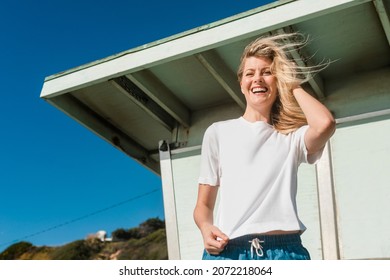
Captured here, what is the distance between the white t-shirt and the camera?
1510 millimetres

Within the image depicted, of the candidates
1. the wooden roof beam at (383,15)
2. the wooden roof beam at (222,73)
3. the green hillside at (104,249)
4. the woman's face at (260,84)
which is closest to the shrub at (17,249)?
the green hillside at (104,249)

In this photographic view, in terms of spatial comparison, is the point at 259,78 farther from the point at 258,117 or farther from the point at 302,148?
the point at 302,148

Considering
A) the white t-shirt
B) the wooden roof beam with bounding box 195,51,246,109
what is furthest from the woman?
the wooden roof beam with bounding box 195,51,246,109

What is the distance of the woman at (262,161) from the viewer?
58.5 inches

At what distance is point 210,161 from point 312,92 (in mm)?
1981

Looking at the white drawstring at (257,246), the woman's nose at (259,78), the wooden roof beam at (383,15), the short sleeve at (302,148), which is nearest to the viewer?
the white drawstring at (257,246)

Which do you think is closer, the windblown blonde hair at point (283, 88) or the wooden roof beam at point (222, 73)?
the windblown blonde hair at point (283, 88)

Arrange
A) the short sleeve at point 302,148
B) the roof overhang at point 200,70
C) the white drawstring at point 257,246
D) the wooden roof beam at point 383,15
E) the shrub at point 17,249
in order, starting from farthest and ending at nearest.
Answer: the shrub at point 17,249, the roof overhang at point 200,70, the wooden roof beam at point 383,15, the short sleeve at point 302,148, the white drawstring at point 257,246

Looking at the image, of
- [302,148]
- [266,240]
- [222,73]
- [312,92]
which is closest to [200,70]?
[222,73]

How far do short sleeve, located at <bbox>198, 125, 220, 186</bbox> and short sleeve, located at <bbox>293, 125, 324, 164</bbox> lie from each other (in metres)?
0.26

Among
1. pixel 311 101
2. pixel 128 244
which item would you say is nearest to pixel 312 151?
pixel 311 101

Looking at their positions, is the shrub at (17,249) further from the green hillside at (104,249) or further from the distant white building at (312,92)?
the distant white building at (312,92)
